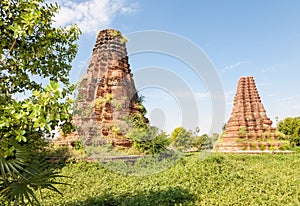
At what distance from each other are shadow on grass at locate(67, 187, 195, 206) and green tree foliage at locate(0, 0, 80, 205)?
1.66 m

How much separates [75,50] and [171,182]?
3896mm

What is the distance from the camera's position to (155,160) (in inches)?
450

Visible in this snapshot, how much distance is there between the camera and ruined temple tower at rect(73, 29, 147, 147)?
13.5m

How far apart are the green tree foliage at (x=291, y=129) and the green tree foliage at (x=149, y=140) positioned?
16.8 m

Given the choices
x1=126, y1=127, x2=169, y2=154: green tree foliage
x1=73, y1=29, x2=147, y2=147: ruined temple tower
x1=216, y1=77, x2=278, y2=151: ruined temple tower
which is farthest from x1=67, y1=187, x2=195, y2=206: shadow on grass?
x1=216, y1=77, x2=278, y2=151: ruined temple tower

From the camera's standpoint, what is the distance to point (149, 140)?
12.8 m

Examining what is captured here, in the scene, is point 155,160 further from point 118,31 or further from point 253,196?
point 118,31

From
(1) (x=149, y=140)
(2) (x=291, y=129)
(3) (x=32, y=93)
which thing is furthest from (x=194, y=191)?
(2) (x=291, y=129)

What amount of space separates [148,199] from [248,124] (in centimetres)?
1904

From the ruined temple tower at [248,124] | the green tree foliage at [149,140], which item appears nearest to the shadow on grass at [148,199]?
the green tree foliage at [149,140]

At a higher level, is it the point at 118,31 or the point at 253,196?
the point at 118,31

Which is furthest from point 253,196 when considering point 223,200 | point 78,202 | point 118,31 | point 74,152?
point 118,31

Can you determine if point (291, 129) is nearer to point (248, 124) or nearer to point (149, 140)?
point (248, 124)

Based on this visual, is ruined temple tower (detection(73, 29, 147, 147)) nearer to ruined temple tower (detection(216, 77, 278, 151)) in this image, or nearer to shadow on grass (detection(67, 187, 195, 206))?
shadow on grass (detection(67, 187, 195, 206))
